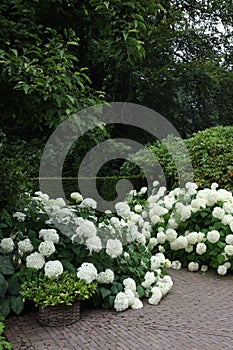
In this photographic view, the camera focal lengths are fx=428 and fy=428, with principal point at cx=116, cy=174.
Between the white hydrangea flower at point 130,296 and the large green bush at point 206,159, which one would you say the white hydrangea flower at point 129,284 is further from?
the large green bush at point 206,159

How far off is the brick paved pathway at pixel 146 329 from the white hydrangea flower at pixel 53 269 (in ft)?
1.32

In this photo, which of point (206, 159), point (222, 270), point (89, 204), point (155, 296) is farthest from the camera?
point (206, 159)

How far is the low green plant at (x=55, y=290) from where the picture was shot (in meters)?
3.23

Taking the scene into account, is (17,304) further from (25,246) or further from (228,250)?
(228,250)

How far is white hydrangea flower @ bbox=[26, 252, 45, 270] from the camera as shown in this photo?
350 centimetres

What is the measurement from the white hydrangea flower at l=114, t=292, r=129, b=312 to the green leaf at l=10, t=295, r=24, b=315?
0.77 metres

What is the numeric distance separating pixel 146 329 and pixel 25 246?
1204 mm

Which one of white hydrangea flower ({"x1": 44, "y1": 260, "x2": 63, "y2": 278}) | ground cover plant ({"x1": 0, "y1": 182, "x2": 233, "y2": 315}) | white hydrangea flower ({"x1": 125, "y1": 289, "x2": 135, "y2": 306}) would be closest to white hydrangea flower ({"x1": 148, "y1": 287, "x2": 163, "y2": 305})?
ground cover plant ({"x1": 0, "y1": 182, "x2": 233, "y2": 315})

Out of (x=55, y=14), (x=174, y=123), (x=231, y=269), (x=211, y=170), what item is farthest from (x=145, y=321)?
(x=174, y=123)

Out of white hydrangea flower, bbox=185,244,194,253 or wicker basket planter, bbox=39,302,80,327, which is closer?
wicker basket planter, bbox=39,302,80,327

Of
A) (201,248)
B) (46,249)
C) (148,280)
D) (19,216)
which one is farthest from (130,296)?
(201,248)

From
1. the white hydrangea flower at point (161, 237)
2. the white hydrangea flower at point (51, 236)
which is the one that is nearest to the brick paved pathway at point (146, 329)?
the white hydrangea flower at point (51, 236)

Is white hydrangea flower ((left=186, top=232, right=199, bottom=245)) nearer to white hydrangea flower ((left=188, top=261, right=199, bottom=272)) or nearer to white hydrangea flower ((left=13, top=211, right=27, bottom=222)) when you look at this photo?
white hydrangea flower ((left=188, top=261, right=199, bottom=272))

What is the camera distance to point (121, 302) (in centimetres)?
354
